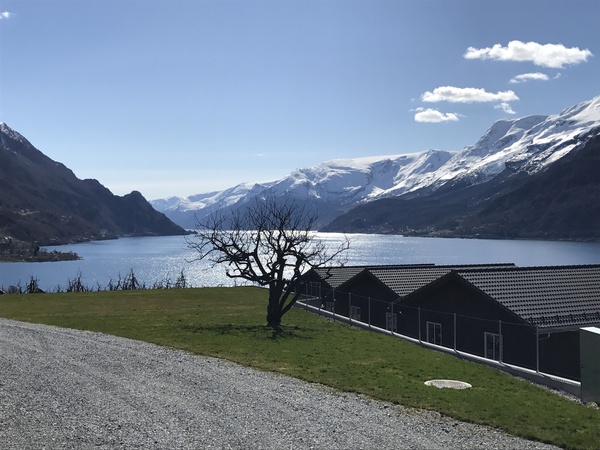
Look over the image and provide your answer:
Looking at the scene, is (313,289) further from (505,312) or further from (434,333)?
(505,312)

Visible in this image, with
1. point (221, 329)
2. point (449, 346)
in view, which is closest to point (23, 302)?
point (221, 329)

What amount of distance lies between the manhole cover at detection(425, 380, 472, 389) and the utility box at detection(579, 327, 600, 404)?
12.2 feet

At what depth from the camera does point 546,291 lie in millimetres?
32938

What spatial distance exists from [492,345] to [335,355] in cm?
951

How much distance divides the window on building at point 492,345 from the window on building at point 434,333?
4.29 metres

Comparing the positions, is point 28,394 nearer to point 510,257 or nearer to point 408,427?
point 408,427

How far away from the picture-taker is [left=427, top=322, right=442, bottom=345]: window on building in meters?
35.6

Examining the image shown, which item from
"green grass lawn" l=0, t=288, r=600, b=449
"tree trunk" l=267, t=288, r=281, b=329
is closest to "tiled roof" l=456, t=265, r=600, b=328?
"green grass lawn" l=0, t=288, r=600, b=449

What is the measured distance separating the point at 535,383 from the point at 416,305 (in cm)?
1514

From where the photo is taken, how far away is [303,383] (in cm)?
2022

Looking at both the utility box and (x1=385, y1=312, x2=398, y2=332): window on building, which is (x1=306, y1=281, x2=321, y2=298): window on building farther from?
the utility box

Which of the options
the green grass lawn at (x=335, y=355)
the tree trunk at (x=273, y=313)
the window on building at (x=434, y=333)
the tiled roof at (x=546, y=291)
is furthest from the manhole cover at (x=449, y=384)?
the tree trunk at (x=273, y=313)

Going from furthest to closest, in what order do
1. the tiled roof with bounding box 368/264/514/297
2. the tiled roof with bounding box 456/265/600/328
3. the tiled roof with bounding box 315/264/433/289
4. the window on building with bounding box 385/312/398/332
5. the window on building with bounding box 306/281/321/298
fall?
the window on building with bounding box 306/281/321/298 < the tiled roof with bounding box 315/264/433/289 < the tiled roof with bounding box 368/264/514/297 < the window on building with bounding box 385/312/398/332 < the tiled roof with bounding box 456/265/600/328

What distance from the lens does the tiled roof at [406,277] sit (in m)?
43.4
